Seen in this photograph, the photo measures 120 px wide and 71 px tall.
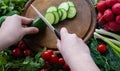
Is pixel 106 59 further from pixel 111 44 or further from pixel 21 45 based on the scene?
pixel 21 45

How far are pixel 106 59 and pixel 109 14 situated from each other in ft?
0.63

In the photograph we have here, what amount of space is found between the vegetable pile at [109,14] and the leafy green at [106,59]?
0.29ft

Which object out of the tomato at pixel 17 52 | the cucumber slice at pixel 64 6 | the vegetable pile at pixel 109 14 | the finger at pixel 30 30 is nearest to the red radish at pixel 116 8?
the vegetable pile at pixel 109 14

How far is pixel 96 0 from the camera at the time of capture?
1478mm

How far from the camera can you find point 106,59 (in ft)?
4.36

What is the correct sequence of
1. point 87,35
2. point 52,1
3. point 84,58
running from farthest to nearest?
point 52,1
point 87,35
point 84,58

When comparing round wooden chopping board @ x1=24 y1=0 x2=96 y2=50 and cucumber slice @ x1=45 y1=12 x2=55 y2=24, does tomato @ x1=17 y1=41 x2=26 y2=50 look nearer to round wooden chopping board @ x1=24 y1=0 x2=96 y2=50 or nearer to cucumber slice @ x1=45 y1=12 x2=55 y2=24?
round wooden chopping board @ x1=24 y1=0 x2=96 y2=50

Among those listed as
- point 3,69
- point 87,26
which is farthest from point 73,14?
point 3,69

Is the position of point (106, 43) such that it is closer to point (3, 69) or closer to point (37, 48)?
point (37, 48)

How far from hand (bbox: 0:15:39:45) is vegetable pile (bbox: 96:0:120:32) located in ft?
0.98

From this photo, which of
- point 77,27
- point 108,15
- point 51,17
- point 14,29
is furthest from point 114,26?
point 14,29

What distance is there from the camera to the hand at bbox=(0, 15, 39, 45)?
1346 millimetres

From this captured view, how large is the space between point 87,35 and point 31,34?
10.1 inches

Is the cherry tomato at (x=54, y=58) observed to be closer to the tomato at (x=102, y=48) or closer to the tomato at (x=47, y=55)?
the tomato at (x=47, y=55)
